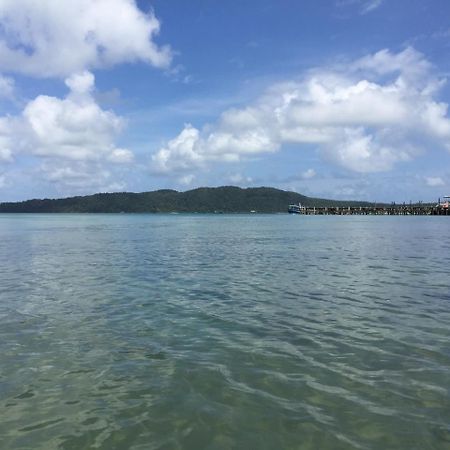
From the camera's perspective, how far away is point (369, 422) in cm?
870

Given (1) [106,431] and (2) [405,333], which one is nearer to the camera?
(1) [106,431]

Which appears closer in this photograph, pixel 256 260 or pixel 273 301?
pixel 273 301

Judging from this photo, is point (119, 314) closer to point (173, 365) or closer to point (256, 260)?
point (173, 365)

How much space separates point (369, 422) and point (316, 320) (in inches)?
306

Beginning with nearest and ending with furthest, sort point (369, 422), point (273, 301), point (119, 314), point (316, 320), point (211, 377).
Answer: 1. point (369, 422)
2. point (211, 377)
3. point (316, 320)
4. point (119, 314)
5. point (273, 301)

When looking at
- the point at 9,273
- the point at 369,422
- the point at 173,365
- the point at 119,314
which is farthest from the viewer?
the point at 9,273

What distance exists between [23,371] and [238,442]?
6.33m

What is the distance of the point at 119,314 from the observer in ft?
57.8

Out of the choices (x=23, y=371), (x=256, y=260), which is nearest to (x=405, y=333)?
(x=23, y=371)

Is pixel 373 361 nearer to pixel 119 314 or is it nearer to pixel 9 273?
pixel 119 314

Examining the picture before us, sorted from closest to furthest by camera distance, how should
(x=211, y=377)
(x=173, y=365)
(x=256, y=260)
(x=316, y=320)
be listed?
(x=211, y=377) < (x=173, y=365) < (x=316, y=320) < (x=256, y=260)

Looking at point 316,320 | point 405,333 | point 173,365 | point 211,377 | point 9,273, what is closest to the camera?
point 211,377

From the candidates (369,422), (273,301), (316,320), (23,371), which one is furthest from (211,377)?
(273,301)

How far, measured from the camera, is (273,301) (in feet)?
65.4
